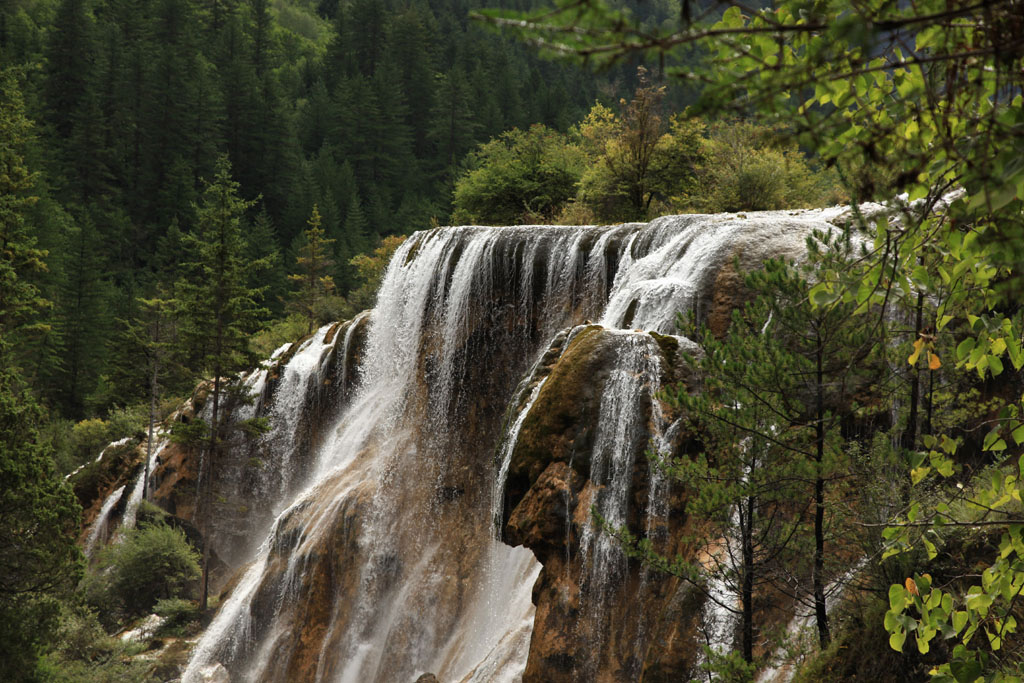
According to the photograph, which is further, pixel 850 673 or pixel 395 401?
pixel 395 401

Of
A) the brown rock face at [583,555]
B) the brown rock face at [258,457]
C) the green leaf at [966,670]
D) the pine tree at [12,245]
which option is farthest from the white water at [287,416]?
the green leaf at [966,670]

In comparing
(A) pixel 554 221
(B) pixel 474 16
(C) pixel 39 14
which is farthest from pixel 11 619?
(C) pixel 39 14

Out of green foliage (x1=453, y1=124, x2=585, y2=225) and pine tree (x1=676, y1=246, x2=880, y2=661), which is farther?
green foliage (x1=453, y1=124, x2=585, y2=225)

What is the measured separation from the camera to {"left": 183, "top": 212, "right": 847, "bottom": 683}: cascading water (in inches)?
507

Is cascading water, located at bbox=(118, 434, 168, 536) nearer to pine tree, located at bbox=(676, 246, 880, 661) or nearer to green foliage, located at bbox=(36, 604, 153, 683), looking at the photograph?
green foliage, located at bbox=(36, 604, 153, 683)

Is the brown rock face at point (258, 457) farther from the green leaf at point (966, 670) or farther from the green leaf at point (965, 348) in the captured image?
the green leaf at point (966, 670)

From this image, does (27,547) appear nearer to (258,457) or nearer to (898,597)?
(258,457)

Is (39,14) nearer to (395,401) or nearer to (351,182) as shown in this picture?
(351,182)

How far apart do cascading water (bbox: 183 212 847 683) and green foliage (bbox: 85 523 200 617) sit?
2515 millimetres

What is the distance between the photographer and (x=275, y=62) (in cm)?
7281

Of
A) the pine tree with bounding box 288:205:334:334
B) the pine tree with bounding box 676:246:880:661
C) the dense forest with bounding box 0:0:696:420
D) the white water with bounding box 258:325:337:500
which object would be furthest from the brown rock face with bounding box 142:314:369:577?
the pine tree with bounding box 676:246:880:661

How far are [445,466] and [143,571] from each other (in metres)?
8.65

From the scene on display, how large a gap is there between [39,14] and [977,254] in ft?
245

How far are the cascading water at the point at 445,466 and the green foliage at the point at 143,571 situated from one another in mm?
2515
